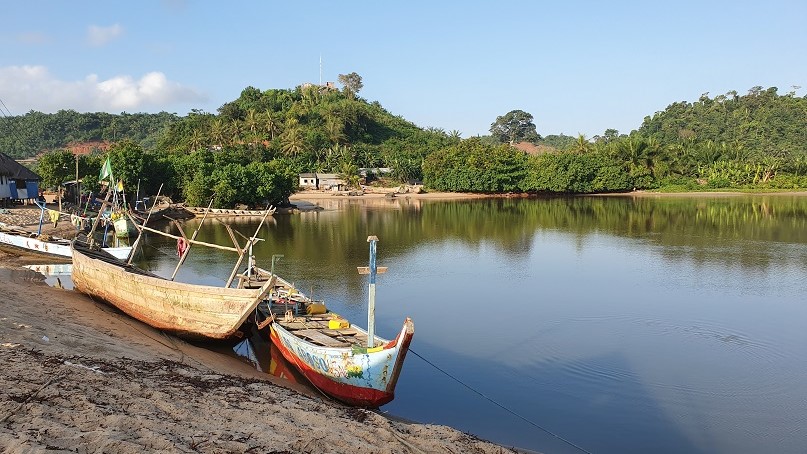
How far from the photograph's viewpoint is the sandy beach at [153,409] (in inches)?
273

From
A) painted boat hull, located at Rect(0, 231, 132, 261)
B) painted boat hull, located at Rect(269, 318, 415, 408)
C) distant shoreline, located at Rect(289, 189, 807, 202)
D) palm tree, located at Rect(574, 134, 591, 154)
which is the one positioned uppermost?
palm tree, located at Rect(574, 134, 591, 154)

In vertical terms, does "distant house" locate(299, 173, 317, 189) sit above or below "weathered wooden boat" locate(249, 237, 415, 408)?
above

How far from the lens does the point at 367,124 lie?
116250mm

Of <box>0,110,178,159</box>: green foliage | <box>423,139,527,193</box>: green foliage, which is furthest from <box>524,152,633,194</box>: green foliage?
<box>0,110,178,159</box>: green foliage

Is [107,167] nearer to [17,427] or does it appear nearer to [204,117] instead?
[17,427]

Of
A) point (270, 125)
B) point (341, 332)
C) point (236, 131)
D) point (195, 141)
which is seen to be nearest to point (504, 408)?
point (341, 332)

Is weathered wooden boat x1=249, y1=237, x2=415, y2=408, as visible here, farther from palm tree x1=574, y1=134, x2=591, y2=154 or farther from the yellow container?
palm tree x1=574, y1=134, x2=591, y2=154

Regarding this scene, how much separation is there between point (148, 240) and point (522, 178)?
54298 mm

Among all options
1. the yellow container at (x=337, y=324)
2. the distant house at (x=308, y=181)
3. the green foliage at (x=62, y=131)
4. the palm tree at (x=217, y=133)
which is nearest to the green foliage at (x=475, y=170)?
the distant house at (x=308, y=181)

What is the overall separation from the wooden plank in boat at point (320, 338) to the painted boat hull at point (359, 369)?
0.53 meters

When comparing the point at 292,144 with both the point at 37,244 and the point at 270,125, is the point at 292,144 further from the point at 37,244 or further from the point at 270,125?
the point at 37,244

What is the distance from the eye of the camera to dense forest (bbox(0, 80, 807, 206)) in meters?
56.5

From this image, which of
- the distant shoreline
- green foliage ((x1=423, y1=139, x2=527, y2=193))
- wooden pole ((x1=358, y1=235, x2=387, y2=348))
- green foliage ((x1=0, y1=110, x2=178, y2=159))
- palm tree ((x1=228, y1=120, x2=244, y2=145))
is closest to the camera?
wooden pole ((x1=358, y1=235, x2=387, y2=348))

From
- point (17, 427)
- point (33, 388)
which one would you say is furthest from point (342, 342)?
point (17, 427)
